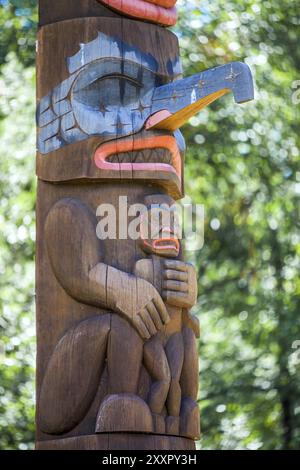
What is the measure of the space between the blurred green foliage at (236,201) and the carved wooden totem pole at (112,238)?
4794mm

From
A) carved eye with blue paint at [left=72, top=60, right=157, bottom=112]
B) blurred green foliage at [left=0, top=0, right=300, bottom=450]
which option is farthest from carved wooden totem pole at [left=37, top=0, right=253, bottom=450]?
blurred green foliage at [left=0, top=0, right=300, bottom=450]

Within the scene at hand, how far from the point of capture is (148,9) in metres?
6.90

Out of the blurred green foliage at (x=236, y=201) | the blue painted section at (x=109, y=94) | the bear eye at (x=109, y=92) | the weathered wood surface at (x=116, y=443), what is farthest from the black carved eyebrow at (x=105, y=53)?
Answer: the blurred green foliage at (x=236, y=201)

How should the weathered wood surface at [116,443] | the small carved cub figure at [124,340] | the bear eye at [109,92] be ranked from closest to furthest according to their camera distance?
the weathered wood surface at [116,443], the small carved cub figure at [124,340], the bear eye at [109,92]

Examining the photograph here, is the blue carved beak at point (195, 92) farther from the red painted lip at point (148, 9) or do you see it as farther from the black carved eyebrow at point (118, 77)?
the red painted lip at point (148, 9)

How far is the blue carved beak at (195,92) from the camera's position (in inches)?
252

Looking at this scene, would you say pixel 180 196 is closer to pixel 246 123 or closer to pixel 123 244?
pixel 123 244

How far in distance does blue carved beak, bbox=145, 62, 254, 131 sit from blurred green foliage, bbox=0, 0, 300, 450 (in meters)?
5.02

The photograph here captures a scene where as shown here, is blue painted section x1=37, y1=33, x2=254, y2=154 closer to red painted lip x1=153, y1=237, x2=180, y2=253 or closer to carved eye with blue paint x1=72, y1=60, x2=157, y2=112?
carved eye with blue paint x1=72, y1=60, x2=157, y2=112

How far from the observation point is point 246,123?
11.9 meters

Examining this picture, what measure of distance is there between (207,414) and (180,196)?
4.80m

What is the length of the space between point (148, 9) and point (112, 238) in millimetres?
1318

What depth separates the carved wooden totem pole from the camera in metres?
6.22

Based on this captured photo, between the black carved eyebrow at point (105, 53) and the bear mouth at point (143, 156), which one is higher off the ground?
the black carved eyebrow at point (105, 53)
